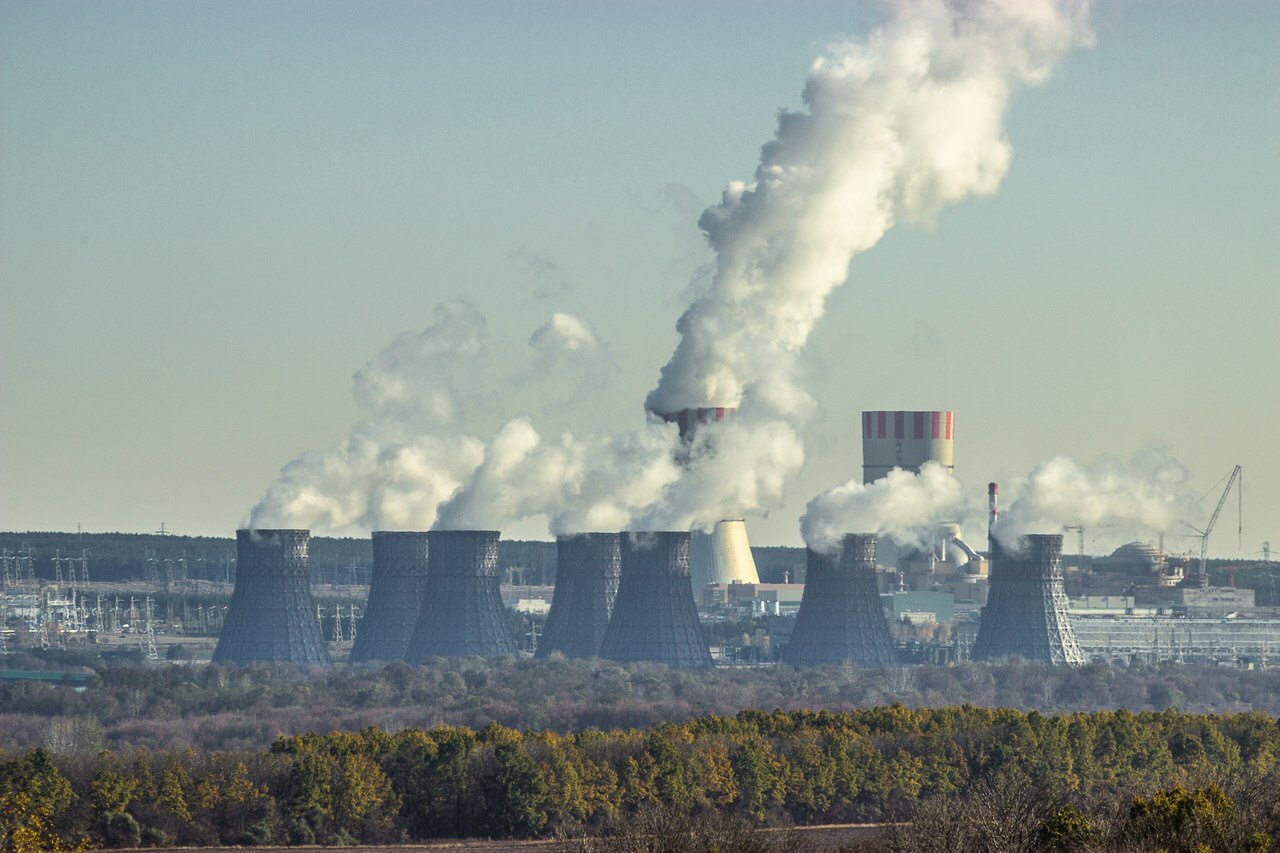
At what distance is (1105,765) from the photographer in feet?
190

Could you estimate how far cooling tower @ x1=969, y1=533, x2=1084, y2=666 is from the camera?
91812 mm

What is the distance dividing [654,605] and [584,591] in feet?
19.3

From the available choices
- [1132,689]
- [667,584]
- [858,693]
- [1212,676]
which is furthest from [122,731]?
[1212,676]

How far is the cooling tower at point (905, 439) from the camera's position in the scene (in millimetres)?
110500

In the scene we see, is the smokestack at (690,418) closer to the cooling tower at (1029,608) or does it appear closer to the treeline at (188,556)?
the cooling tower at (1029,608)

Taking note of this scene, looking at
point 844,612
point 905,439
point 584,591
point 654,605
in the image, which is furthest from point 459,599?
point 905,439

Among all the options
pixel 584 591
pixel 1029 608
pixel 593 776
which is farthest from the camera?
pixel 1029 608

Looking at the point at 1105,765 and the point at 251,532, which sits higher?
the point at 251,532

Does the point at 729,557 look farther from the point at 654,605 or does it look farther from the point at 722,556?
the point at 654,605

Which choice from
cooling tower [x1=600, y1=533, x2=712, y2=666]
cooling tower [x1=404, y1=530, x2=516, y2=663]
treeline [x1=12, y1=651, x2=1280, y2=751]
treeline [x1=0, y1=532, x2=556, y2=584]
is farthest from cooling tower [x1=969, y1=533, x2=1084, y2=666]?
treeline [x1=0, y1=532, x2=556, y2=584]

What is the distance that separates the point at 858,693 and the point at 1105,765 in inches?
1123

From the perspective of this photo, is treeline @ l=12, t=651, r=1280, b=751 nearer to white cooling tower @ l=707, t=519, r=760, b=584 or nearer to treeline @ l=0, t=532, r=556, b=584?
white cooling tower @ l=707, t=519, r=760, b=584

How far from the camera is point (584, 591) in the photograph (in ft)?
300

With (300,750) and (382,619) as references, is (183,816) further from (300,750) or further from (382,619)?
(382,619)
